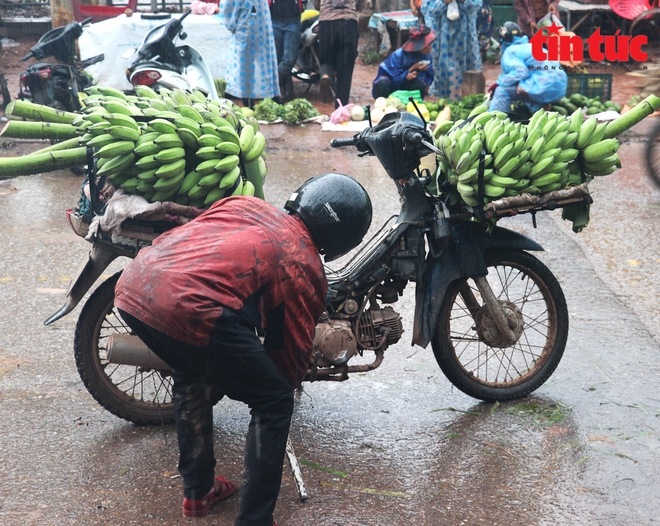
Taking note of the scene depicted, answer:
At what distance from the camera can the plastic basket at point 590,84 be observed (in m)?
10.8

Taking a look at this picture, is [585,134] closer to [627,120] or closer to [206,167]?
[627,120]

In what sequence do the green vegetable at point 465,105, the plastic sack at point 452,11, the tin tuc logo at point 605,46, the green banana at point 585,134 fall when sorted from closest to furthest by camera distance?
the green banana at point 585,134 < the green vegetable at point 465,105 < the plastic sack at point 452,11 < the tin tuc logo at point 605,46

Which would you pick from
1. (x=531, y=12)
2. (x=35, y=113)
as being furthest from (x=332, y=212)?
(x=531, y=12)

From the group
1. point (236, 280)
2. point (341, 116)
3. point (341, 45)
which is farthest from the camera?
point (341, 45)

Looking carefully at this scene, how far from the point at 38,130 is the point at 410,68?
8.05m

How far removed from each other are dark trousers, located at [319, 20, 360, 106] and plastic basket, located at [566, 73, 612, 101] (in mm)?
3204

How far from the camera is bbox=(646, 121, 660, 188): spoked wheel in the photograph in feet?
16.8

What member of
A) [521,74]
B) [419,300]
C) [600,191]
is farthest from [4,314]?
[521,74]

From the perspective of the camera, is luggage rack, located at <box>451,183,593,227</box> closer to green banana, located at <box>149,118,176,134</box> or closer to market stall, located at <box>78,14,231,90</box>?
green banana, located at <box>149,118,176,134</box>

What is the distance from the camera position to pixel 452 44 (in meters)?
11.3

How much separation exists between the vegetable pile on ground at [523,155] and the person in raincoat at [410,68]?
7476mm

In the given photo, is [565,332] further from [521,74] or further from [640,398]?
[521,74]

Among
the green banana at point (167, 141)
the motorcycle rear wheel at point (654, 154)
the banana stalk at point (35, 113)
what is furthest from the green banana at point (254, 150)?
the motorcycle rear wheel at point (654, 154)

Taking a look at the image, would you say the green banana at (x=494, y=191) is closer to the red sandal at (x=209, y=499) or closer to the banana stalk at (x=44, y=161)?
the red sandal at (x=209, y=499)
